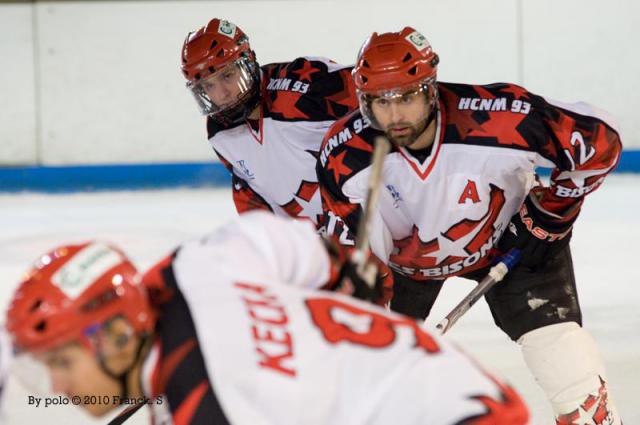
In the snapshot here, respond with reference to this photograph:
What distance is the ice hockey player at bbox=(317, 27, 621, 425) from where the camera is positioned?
2799 mm

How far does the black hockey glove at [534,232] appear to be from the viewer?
3.00 metres

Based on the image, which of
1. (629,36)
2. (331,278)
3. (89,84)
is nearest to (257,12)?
(89,84)

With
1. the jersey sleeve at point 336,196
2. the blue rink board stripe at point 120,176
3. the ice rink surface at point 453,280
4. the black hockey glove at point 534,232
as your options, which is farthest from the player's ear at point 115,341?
the blue rink board stripe at point 120,176

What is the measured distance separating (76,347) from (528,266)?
66.6 inches

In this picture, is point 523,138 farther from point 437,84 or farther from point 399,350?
point 399,350

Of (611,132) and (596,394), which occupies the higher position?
(611,132)

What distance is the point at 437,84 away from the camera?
2973 millimetres

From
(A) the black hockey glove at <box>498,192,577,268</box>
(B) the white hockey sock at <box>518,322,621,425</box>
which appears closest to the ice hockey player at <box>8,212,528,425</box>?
(B) the white hockey sock at <box>518,322,621,425</box>

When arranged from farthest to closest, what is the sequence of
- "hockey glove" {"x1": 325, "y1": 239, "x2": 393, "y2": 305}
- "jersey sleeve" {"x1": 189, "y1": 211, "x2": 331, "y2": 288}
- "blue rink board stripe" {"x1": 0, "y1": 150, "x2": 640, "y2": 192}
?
"blue rink board stripe" {"x1": 0, "y1": 150, "x2": 640, "y2": 192} < "hockey glove" {"x1": 325, "y1": 239, "x2": 393, "y2": 305} < "jersey sleeve" {"x1": 189, "y1": 211, "x2": 331, "y2": 288}

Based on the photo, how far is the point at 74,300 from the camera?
62.5 inches

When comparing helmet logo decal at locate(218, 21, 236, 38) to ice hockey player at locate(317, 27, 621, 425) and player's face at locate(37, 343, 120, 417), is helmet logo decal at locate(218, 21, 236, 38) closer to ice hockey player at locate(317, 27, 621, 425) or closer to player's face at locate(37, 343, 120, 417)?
ice hockey player at locate(317, 27, 621, 425)

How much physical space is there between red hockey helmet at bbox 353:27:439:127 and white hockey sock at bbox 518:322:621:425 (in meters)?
0.64

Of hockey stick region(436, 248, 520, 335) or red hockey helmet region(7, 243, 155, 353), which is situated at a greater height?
red hockey helmet region(7, 243, 155, 353)

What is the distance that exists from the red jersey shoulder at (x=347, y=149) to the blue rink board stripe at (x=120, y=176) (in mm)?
4209
